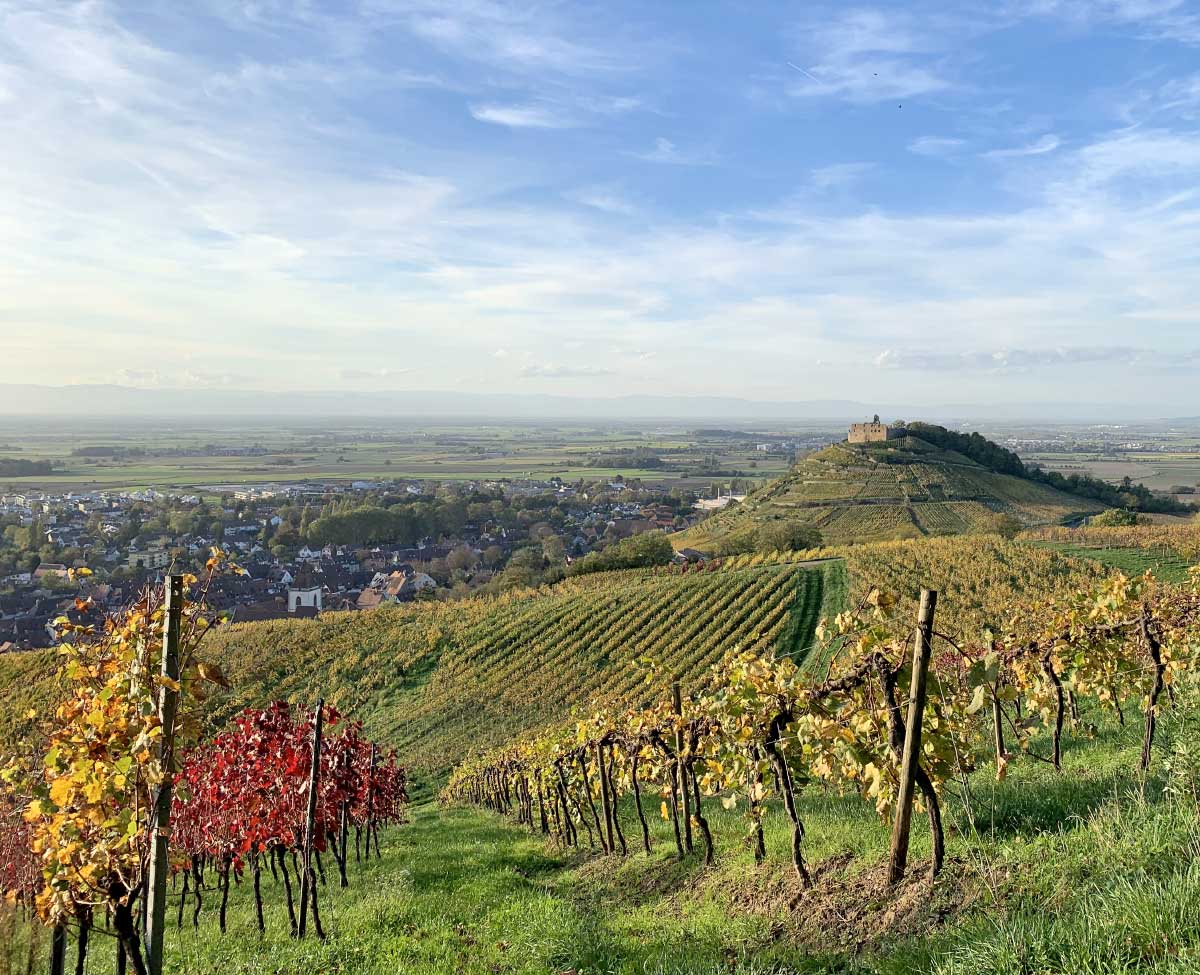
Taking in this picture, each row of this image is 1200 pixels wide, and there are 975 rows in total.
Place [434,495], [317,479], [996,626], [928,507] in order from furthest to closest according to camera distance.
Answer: [317,479], [434,495], [928,507], [996,626]

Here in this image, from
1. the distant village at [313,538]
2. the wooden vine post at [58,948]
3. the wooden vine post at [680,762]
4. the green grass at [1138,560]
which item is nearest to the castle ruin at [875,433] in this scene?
the distant village at [313,538]

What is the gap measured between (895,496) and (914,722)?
86486mm

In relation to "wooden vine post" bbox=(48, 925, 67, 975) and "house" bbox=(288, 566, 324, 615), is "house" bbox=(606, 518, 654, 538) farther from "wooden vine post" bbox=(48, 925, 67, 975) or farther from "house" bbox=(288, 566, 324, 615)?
"wooden vine post" bbox=(48, 925, 67, 975)

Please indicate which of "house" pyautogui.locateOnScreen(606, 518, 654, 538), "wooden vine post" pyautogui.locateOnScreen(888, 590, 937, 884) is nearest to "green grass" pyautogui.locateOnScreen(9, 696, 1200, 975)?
"wooden vine post" pyautogui.locateOnScreen(888, 590, 937, 884)

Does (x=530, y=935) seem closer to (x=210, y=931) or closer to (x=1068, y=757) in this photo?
(x=210, y=931)

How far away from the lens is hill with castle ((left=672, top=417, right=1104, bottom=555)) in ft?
235

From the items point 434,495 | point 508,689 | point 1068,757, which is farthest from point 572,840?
point 434,495

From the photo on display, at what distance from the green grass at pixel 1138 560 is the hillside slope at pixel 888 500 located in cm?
Answer: 2904

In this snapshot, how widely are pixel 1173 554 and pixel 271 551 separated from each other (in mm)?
81263

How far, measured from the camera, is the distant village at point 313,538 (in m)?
55.3

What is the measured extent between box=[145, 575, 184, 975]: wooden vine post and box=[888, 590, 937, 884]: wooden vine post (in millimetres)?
4519

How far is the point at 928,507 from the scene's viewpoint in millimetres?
79188

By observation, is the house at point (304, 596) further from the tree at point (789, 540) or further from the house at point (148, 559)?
the tree at point (789, 540)

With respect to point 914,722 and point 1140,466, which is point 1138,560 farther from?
point 1140,466
